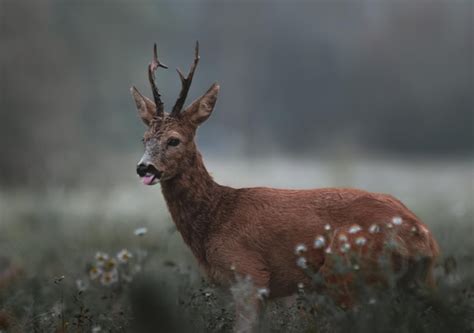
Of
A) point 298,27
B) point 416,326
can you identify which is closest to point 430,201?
point 416,326

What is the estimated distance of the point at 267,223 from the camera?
6.02 meters

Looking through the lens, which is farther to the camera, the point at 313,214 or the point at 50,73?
the point at 50,73

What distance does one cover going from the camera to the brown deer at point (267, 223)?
546 centimetres

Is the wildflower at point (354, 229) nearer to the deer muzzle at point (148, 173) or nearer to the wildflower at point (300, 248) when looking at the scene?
the wildflower at point (300, 248)

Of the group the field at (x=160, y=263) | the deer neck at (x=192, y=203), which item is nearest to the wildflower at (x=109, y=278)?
the field at (x=160, y=263)

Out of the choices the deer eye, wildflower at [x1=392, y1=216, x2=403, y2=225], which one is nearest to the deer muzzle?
the deer eye

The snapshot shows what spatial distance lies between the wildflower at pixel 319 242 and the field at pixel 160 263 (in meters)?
0.35

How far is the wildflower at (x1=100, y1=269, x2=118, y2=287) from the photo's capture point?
283 inches

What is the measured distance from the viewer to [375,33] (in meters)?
28.4

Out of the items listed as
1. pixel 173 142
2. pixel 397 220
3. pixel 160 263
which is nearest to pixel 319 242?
pixel 397 220

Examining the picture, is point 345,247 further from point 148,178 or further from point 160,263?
point 160,263

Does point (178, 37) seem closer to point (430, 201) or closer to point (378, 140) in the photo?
point (378, 140)

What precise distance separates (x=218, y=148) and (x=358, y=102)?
284 inches

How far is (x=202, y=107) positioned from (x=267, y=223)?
3.46 ft
